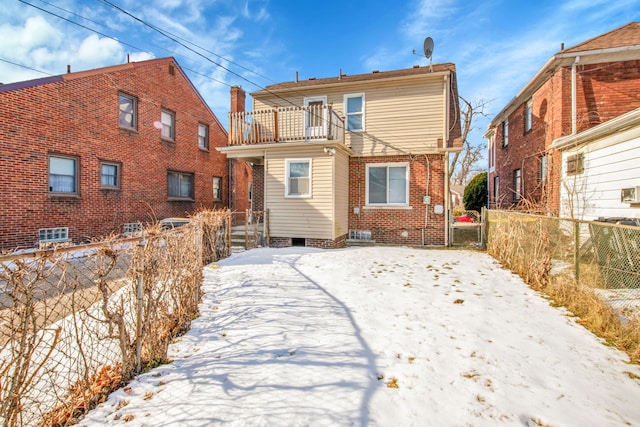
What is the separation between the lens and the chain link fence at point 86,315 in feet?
7.11

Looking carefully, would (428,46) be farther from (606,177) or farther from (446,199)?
(606,177)

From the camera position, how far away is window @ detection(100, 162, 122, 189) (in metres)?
12.1

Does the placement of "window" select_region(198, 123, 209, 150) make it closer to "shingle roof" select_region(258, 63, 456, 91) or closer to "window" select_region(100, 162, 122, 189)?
"window" select_region(100, 162, 122, 189)

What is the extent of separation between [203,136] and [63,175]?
788cm

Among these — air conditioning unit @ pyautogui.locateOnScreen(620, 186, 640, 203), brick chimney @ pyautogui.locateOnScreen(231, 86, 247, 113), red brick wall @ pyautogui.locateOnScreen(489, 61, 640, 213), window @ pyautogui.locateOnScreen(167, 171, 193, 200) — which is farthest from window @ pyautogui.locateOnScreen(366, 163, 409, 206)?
window @ pyautogui.locateOnScreen(167, 171, 193, 200)

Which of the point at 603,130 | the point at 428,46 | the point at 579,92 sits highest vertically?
the point at 428,46

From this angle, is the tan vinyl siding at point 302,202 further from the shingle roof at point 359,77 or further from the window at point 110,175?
the window at point 110,175

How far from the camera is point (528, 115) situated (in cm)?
1315

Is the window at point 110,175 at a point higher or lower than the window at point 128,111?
lower

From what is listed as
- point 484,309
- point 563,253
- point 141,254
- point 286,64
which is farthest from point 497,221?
point 286,64

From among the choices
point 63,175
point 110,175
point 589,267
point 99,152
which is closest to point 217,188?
point 110,175

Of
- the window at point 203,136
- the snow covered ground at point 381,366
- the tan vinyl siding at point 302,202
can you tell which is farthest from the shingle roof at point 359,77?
the snow covered ground at point 381,366

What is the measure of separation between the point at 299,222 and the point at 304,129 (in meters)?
3.38

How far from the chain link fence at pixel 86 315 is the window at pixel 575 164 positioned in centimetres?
1045
